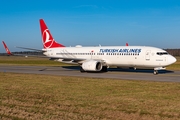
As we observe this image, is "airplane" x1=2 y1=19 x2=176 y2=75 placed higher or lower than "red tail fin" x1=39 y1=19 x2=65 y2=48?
lower

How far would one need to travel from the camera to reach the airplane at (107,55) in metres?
26.0

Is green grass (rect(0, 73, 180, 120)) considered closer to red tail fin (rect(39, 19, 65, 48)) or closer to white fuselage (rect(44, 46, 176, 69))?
white fuselage (rect(44, 46, 176, 69))

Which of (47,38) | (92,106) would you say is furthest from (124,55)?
(92,106)

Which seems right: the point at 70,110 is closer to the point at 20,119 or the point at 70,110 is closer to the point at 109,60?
the point at 20,119

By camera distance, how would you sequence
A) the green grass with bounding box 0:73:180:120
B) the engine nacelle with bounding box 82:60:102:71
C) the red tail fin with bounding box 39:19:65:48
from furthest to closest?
1. the red tail fin with bounding box 39:19:65:48
2. the engine nacelle with bounding box 82:60:102:71
3. the green grass with bounding box 0:73:180:120

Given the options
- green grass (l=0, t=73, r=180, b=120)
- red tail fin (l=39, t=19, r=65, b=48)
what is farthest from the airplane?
green grass (l=0, t=73, r=180, b=120)

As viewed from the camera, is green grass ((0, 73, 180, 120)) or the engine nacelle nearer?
green grass ((0, 73, 180, 120))

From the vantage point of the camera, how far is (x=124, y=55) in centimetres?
2819

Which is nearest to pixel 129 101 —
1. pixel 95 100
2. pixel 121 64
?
pixel 95 100

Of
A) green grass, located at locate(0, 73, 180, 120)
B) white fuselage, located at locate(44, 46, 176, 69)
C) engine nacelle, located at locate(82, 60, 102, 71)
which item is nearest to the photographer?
green grass, located at locate(0, 73, 180, 120)

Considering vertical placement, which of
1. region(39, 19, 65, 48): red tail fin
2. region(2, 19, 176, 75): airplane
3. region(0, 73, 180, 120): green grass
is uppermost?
region(39, 19, 65, 48): red tail fin

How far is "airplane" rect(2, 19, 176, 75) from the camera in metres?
26.0

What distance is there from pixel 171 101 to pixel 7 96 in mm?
8020

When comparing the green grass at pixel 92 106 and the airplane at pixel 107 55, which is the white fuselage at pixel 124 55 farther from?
the green grass at pixel 92 106
